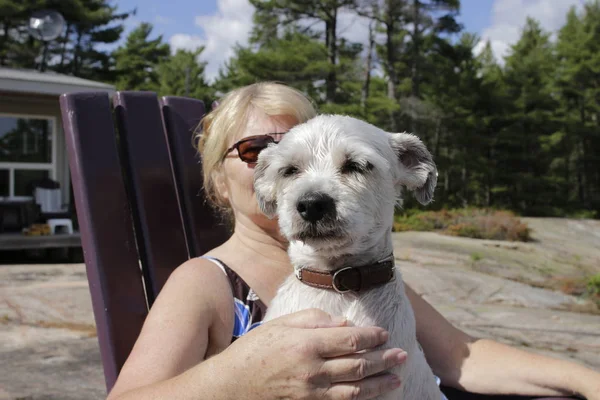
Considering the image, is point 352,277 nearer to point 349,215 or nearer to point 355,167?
point 349,215

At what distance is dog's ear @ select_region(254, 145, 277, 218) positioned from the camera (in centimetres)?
193

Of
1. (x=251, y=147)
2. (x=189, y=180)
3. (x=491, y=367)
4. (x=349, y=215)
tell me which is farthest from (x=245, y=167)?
(x=491, y=367)

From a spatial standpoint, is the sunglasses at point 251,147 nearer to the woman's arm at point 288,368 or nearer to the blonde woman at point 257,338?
the blonde woman at point 257,338

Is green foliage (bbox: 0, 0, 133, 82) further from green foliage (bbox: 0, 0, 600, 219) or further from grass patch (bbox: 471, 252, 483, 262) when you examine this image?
grass patch (bbox: 471, 252, 483, 262)

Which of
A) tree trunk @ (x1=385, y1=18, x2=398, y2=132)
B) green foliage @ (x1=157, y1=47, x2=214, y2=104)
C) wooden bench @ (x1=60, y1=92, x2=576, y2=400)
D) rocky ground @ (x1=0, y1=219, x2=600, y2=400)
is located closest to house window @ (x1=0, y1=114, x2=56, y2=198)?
rocky ground @ (x1=0, y1=219, x2=600, y2=400)

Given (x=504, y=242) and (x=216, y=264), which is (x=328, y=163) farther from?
(x=504, y=242)

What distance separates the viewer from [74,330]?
606 centimetres

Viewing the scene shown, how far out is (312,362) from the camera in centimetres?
161

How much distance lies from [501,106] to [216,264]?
30.5 m

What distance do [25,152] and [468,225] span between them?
41.1ft

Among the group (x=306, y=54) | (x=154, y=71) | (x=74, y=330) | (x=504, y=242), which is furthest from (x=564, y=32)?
(x=74, y=330)

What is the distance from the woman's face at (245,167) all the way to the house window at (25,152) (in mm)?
13187

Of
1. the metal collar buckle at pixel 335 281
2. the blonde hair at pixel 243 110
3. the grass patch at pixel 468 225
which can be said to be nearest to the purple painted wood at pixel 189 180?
the blonde hair at pixel 243 110

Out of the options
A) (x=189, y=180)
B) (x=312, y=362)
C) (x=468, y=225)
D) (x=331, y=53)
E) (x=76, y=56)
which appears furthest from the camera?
(x=76, y=56)
